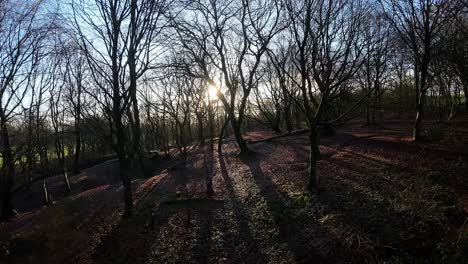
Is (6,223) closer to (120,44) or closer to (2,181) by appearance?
(2,181)

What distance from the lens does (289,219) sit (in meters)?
9.74

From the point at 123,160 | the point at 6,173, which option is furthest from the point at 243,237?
the point at 6,173

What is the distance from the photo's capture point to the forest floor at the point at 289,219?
738 centimetres

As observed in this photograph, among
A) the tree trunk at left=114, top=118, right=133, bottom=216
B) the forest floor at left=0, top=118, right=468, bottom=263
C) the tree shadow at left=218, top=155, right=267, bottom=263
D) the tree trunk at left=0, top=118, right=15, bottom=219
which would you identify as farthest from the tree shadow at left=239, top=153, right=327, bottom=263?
the tree trunk at left=0, top=118, right=15, bottom=219

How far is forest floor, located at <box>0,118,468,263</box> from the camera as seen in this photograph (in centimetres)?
738

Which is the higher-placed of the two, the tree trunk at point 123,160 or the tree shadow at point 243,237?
the tree trunk at point 123,160

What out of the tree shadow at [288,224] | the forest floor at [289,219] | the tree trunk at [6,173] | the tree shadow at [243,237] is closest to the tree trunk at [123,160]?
the forest floor at [289,219]

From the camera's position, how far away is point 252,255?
8.28 m

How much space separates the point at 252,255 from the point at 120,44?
841 cm

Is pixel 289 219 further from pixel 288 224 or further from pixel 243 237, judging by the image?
pixel 243 237

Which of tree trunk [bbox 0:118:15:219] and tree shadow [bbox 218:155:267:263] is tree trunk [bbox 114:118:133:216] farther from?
tree trunk [bbox 0:118:15:219]

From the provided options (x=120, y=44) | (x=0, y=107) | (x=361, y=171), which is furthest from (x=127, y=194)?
(x=361, y=171)

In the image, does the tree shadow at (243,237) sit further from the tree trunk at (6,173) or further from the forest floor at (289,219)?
the tree trunk at (6,173)

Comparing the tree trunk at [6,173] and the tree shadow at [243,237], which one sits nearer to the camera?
the tree shadow at [243,237]
